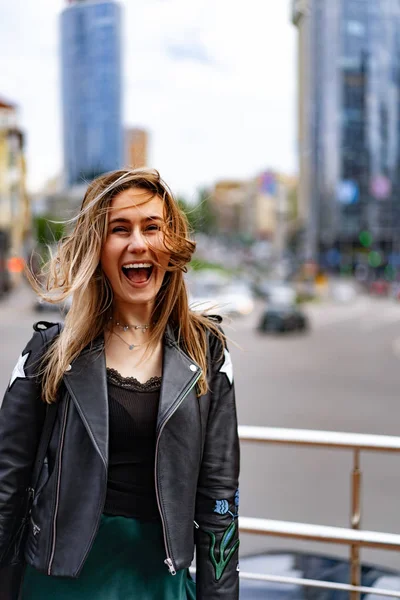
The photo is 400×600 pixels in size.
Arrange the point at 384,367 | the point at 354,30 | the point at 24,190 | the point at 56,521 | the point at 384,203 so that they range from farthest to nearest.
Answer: the point at 384,203
the point at 354,30
the point at 24,190
the point at 384,367
the point at 56,521

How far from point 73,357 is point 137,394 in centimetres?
13

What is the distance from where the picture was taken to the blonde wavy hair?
1.12 m

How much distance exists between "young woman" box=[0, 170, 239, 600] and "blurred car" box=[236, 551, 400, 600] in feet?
3.70

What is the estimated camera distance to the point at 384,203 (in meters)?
44.0

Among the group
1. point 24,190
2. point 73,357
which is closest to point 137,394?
point 73,357

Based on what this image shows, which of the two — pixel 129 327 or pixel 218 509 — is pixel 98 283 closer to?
pixel 129 327

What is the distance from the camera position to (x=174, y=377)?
44.3 inches

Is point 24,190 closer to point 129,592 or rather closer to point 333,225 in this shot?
point 129,592

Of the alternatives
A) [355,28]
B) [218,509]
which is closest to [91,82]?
[218,509]

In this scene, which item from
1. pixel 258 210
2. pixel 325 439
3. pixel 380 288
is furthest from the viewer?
pixel 258 210

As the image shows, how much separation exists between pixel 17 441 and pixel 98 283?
0.31 meters

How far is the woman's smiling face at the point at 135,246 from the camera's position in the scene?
44.4 inches

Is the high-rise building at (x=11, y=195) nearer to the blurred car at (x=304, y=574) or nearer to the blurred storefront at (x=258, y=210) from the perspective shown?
the blurred car at (x=304, y=574)

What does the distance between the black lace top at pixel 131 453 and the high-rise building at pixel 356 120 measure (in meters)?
40.7
